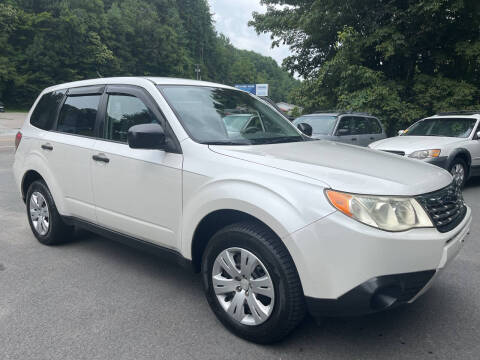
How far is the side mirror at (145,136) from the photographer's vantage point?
9.27 feet

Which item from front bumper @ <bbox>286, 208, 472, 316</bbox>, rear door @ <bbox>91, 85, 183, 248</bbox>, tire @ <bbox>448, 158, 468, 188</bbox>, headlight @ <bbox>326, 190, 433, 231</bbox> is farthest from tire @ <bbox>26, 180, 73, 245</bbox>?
tire @ <bbox>448, 158, 468, 188</bbox>

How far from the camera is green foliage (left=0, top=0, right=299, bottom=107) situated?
1908 inches

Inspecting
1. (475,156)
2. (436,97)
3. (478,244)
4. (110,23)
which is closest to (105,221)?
(478,244)

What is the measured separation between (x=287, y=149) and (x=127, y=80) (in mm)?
1588

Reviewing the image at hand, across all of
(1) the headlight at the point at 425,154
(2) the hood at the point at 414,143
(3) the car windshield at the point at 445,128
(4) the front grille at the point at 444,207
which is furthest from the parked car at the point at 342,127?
(4) the front grille at the point at 444,207

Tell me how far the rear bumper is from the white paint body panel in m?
0.04

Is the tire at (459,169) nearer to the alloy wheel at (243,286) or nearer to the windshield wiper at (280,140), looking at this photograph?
the windshield wiper at (280,140)

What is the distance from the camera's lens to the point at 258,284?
250 centimetres

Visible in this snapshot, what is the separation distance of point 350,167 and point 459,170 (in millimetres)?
6238

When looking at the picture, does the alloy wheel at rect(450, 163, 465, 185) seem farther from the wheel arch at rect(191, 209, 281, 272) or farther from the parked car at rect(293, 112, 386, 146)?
the wheel arch at rect(191, 209, 281, 272)

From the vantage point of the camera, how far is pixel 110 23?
218ft

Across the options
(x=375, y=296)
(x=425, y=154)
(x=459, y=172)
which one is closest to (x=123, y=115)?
(x=375, y=296)

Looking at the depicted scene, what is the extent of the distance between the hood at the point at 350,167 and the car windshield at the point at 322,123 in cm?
627

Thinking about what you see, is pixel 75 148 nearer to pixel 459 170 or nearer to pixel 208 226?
pixel 208 226
